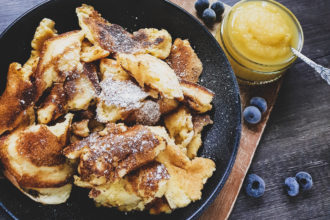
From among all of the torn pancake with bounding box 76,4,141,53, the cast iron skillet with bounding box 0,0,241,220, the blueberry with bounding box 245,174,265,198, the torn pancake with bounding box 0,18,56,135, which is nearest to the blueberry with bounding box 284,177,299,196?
the blueberry with bounding box 245,174,265,198

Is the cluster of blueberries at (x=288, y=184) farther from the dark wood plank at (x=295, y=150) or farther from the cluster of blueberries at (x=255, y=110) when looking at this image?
the cluster of blueberries at (x=255, y=110)

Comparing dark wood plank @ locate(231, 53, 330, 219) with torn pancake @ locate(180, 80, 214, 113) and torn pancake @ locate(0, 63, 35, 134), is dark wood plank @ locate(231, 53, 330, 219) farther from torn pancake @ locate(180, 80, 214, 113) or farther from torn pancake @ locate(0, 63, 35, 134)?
torn pancake @ locate(0, 63, 35, 134)

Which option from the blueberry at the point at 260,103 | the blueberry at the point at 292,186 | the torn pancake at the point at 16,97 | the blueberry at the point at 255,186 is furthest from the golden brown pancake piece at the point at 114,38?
the blueberry at the point at 292,186

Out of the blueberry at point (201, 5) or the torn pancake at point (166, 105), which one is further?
Answer: the blueberry at point (201, 5)

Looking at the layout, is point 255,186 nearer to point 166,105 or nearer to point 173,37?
point 166,105

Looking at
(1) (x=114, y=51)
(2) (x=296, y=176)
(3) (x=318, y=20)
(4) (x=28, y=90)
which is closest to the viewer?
(4) (x=28, y=90)

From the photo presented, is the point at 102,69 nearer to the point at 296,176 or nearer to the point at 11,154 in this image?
the point at 11,154

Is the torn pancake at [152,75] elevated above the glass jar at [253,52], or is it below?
above

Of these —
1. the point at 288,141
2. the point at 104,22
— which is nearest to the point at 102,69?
the point at 104,22
